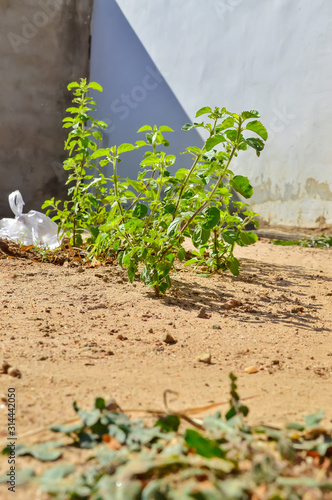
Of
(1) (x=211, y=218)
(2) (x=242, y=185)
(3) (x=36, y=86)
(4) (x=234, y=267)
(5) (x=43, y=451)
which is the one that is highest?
(3) (x=36, y=86)

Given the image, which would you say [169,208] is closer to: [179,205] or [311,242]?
[179,205]

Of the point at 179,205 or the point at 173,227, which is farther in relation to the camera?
the point at 179,205

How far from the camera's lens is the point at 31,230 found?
3.93m

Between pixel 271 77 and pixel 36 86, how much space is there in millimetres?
3510

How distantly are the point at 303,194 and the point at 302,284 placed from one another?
3326 millimetres

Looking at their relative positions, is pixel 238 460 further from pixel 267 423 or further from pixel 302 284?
pixel 302 284

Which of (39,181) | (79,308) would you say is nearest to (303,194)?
(39,181)

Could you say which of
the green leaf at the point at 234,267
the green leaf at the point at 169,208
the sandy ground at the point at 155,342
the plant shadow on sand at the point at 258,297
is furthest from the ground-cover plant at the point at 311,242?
the green leaf at the point at 169,208

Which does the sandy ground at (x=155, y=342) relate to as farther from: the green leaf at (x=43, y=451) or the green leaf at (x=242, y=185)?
the green leaf at (x=242, y=185)

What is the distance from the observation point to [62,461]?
3.49ft

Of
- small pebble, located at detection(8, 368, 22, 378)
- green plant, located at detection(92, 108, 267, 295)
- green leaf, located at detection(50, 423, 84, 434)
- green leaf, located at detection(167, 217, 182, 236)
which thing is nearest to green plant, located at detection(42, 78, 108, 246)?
green plant, located at detection(92, 108, 267, 295)

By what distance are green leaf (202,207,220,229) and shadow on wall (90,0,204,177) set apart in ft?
15.6

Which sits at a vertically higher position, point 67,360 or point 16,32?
point 16,32

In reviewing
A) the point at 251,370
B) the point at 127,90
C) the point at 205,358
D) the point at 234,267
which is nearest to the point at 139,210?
the point at 234,267
